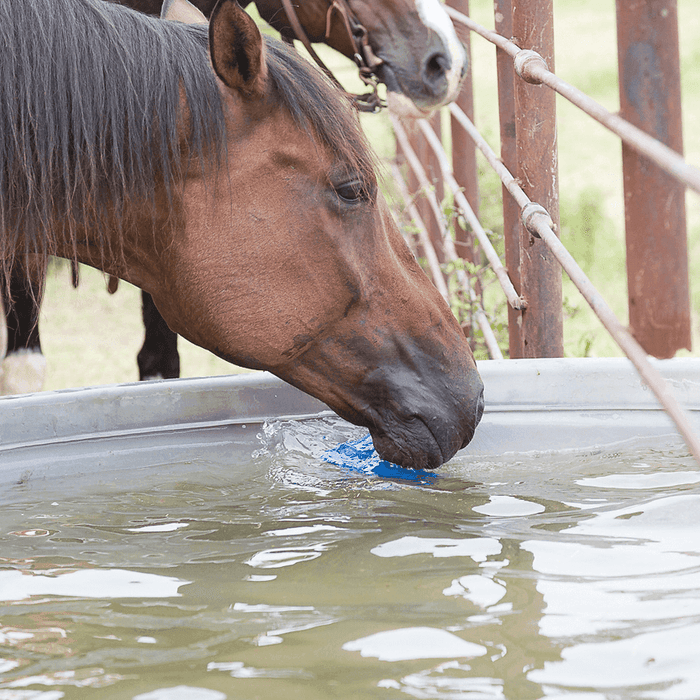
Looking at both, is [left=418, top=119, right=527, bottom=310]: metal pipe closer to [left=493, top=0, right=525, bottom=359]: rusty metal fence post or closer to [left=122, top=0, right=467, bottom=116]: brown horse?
[left=493, top=0, right=525, bottom=359]: rusty metal fence post

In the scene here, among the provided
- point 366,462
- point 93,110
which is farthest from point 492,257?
point 93,110

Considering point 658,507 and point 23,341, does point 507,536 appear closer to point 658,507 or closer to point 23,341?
point 658,507

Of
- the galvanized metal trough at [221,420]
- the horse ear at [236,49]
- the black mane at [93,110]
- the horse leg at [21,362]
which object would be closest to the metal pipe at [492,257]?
the galvanized metal trough at [221,420]

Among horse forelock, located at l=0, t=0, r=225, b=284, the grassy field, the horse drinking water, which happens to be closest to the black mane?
horse forelock, located at l=0, t=0, r=225, b=284

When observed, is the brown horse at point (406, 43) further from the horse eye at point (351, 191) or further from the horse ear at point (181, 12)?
the horse eye at point (351, 191)

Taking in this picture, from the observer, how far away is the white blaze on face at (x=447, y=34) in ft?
8.54

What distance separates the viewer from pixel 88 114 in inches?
55.5

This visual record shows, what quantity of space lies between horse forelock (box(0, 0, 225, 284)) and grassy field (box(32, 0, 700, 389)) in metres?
1.80

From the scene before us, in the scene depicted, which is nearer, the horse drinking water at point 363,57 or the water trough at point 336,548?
the water trough at point 336,548

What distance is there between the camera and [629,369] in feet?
6.13

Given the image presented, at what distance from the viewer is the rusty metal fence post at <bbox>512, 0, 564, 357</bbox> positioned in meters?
2.13

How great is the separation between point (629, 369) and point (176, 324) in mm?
979

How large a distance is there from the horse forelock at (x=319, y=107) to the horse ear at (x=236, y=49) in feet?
0.15

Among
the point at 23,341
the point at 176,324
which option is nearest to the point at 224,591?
the point at 176,324
